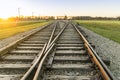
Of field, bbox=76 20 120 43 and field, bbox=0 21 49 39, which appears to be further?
field, bbox=0 21 49 39

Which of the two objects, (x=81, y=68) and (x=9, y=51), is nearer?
(x=81, y=68)

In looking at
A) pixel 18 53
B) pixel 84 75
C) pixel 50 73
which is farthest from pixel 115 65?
pixel 18 53

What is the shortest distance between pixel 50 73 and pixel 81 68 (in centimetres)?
86

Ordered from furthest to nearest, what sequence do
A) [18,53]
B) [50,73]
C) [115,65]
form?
1. [18,53]
2. [115,65]
3. [50,73]

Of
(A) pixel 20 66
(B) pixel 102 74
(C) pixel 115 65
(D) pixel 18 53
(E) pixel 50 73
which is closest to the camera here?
(B) pixel 102 74

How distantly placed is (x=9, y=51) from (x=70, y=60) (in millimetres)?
2630

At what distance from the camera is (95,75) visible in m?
5.27

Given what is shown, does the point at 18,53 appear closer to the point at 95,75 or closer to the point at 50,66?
the point at 50,66

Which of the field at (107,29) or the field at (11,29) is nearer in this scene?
the field at (107,29)

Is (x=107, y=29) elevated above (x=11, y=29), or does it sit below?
below

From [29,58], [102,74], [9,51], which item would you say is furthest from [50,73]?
[9,51]

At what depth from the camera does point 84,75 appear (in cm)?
527

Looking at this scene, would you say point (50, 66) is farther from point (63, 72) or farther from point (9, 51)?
point (9, 51)

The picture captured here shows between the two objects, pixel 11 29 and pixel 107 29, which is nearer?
pixel 11 29
